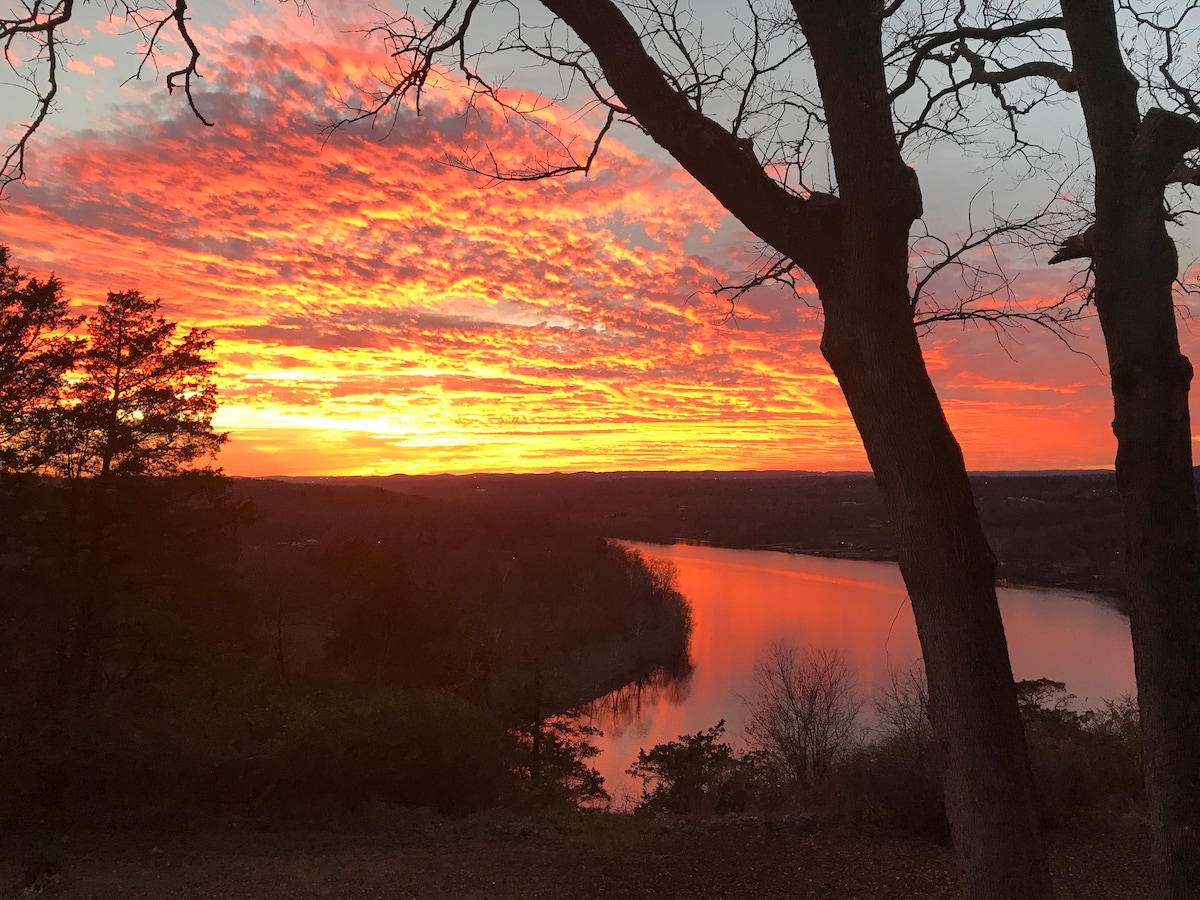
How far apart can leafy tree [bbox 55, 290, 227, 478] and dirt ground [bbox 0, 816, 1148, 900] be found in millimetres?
5491

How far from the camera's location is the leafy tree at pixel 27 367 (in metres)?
9.84

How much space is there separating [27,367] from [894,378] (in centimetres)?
1178

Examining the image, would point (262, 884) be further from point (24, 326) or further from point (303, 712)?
point (24, 326)

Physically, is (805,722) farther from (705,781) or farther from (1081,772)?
(1081,772)

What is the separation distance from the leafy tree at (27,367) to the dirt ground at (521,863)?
5097 mm

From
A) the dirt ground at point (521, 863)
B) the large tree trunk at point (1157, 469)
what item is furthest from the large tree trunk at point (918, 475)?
the dirt ground at point (521, 863)

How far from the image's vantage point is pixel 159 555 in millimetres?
11203

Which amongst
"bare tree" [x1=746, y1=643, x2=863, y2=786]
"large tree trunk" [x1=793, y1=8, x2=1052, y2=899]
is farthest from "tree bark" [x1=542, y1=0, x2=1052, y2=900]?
"bare tree" [x1=746, y1=643, x2=863, y2=786]

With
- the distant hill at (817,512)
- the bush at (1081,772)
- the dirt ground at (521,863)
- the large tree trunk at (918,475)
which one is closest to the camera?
the large tree trunk at (918,475)

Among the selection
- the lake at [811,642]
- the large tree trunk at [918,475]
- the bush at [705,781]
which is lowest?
the lake at [811,642]

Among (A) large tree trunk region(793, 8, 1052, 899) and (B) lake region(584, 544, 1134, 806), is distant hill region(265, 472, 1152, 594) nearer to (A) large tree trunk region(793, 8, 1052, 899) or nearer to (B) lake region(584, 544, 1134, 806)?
(B) lake region(584, 544, 1134, 806)

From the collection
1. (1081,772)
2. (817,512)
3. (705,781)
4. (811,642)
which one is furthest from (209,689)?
(817,512)

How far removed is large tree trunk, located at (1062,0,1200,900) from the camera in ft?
6.89

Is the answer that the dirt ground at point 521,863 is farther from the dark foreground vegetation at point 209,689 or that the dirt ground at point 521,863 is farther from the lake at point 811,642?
the lake at point 811,642
